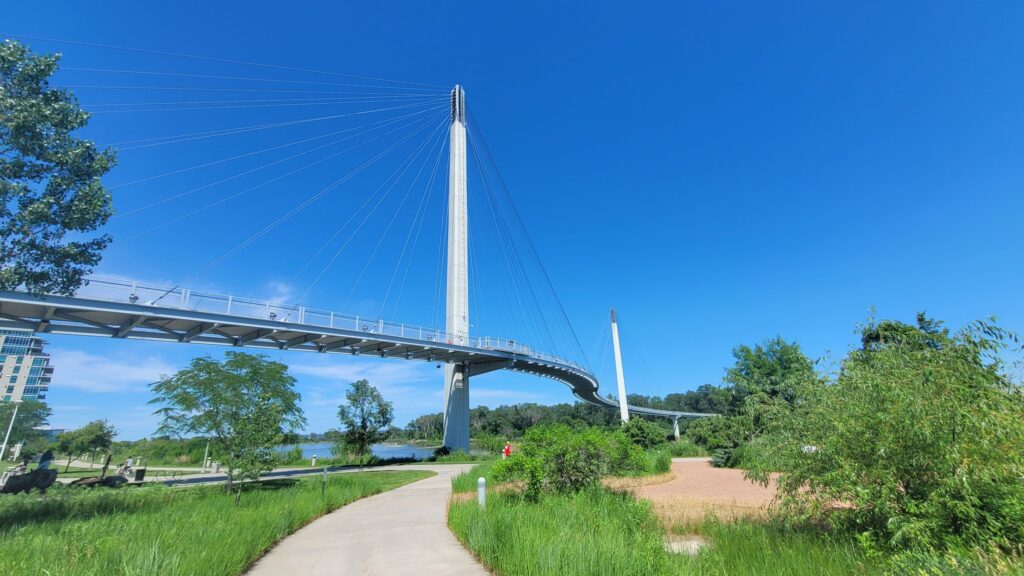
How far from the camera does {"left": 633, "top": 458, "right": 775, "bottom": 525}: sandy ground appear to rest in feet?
34.4

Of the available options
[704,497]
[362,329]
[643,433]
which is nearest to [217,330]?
[362,329]

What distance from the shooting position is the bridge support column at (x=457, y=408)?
37250 mm

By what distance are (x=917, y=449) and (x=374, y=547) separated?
8.94 metres

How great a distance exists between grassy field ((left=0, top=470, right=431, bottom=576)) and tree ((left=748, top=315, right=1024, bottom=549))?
9225mm

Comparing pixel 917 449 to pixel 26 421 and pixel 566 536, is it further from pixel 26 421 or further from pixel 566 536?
pixel 26 421

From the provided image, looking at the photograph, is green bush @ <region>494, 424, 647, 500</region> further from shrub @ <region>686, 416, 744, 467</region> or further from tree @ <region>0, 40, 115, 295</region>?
shrub @ <region>686, 416, 744, 467</region>

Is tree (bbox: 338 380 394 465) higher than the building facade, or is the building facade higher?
the building facade

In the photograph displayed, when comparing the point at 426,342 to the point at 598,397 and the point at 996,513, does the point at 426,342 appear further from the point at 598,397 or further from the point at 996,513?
the point at 598,397

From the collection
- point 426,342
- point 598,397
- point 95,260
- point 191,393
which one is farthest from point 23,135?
point 598,397

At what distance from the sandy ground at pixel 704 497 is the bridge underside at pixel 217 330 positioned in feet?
64.6

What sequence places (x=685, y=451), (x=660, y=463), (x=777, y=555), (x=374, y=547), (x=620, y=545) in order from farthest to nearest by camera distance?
(x=685, y=451)
(x=660, y=463)
(x=374, y=547)
(x=777, y=555)
(x=620, y=545)

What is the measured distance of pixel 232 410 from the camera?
1432 centimetres

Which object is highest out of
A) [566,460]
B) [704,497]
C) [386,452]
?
[566,460]

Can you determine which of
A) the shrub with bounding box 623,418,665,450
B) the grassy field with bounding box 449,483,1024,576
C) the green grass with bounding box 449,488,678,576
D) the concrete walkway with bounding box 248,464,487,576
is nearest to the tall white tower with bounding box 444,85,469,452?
the shrub with bounding box 623,418,665,450
